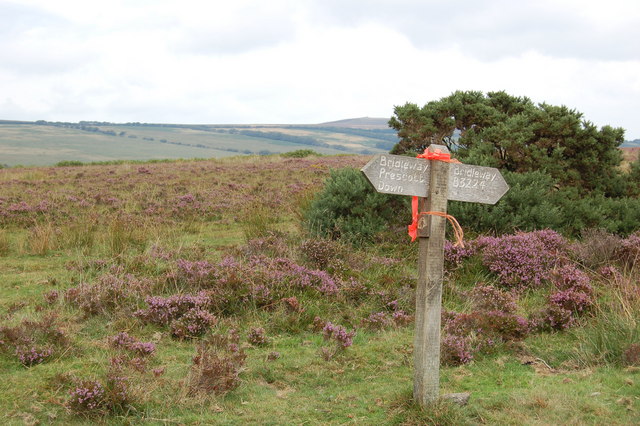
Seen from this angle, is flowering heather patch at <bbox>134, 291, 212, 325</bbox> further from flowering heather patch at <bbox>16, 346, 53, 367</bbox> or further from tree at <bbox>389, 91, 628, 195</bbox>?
tree at <bbox>389, 91, 628, 195</bbox>

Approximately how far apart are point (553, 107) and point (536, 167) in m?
1.54

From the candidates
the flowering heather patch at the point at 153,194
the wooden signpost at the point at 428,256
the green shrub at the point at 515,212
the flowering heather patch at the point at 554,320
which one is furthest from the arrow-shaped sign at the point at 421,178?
the flowering heather patch at the point at 153,194

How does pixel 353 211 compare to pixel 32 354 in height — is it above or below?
above

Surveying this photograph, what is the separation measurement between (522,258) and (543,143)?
3968 millimetres

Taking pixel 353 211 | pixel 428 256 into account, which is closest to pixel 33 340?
pixel 428 256

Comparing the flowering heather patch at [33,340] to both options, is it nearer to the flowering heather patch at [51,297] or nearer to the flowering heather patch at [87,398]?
the flowering heather patch at [51,297]

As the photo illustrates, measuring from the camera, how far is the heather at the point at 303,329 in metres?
4.46

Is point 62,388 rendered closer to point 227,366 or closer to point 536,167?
point 227,366

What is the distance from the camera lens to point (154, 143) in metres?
126

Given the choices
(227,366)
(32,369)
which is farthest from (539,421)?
(32,369)

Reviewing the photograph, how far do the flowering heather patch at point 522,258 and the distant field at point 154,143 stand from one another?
78.5 m

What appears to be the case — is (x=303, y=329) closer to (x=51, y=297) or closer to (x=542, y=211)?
(x=51, y=297)

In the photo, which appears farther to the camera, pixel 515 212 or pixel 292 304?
pixel 515 212

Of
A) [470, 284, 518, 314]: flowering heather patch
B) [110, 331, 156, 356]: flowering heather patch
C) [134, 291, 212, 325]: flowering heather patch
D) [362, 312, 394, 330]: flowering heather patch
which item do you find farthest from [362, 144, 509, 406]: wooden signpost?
[134, 291, 212, 325]: flowering heather patch
